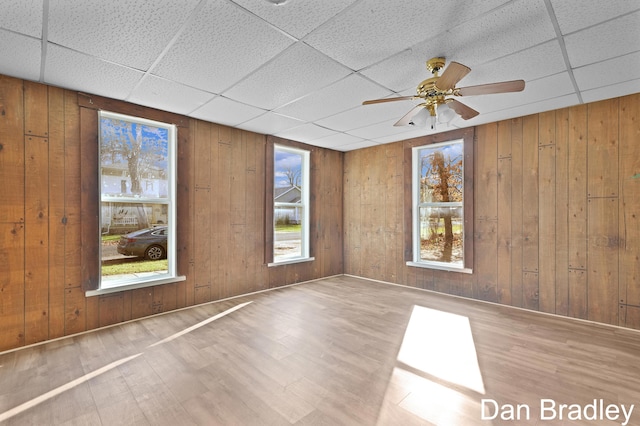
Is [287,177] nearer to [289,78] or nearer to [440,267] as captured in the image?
[289,78]

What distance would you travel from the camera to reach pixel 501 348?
2.69 metres

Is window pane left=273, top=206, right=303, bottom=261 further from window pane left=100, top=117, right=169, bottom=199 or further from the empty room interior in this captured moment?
window pane left=100, top=117, right=169, bottom=199

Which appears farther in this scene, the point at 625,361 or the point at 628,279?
the point at 628,279

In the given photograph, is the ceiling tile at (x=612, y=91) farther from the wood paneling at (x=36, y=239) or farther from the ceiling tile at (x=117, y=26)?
the wood paneling at (x=36, y=239)

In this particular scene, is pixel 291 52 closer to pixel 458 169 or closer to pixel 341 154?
pixel 458 169

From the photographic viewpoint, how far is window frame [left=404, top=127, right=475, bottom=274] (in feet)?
13.9

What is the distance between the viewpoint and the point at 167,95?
310 cm

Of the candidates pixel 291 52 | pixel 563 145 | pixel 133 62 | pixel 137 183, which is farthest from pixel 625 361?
pixel 137 183

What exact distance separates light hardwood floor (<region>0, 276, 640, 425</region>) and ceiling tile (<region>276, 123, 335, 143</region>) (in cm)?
261

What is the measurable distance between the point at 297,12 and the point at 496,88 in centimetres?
151

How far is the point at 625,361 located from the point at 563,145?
235 centimetres

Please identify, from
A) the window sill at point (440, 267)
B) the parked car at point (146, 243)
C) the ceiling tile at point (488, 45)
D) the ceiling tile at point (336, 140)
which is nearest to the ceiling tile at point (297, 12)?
the ceiling tile at point (488, 45)

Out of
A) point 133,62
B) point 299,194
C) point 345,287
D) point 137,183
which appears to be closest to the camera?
point 133,62

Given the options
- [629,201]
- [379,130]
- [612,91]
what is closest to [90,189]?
[379,130]
